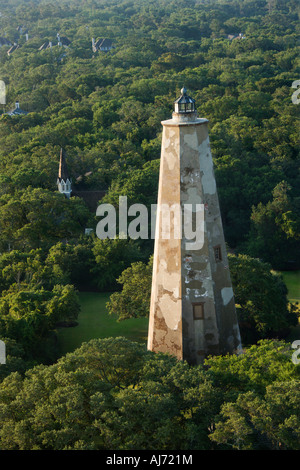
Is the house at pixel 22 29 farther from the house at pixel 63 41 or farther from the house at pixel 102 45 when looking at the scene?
the house at pixel 102 45

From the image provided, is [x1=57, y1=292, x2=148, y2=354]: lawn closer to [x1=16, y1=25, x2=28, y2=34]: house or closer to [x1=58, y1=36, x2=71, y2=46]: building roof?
[x1=58, y1=36, x2=71, y2=46]: building roof

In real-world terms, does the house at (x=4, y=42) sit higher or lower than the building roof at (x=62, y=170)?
higher

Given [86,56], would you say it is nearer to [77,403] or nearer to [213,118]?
[213,118]

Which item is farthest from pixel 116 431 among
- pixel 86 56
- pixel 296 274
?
pixel 86 56

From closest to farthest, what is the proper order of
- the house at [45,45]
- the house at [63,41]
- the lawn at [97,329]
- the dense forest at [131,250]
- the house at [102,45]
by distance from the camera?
the dense forest at [131,250] → the lawn at [97,329] → the house at [102,45] → the house at [45,45] → the house at [63,41]

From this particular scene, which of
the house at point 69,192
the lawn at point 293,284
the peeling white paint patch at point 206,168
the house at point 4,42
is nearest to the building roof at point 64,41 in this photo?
the house at point 4,42

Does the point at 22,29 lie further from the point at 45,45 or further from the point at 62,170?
the point at 62,170
